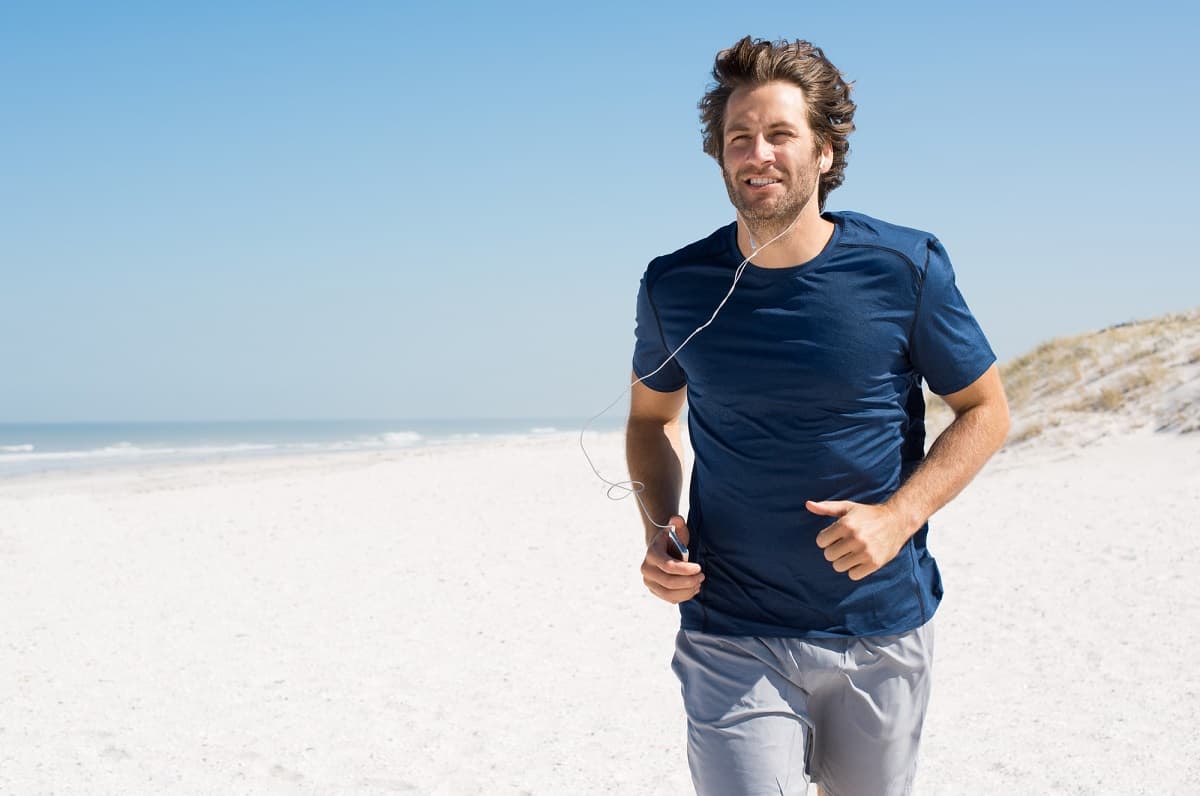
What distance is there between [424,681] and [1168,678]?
4.21 metres

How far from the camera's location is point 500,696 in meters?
6.03

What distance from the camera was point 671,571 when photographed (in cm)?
217

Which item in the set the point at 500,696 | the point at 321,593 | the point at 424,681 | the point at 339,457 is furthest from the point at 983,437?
the point at 339,457

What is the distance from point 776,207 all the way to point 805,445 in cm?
48

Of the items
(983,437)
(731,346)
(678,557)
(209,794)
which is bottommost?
(209,794)

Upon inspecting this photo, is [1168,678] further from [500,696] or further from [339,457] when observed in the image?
[339,457]

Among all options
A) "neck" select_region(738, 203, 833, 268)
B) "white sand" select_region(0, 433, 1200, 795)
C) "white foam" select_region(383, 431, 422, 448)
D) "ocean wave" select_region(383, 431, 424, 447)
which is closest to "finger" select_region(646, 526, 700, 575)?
"neck" select_region(738, 203, 833, 268)

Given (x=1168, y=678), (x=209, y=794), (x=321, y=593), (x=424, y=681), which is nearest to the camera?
(x=209, y=794)

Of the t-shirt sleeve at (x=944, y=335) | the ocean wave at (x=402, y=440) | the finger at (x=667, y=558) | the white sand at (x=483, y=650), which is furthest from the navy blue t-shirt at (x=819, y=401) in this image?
the ocean wave at (x=402, y=440)

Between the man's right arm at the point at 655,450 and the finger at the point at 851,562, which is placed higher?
the man's right arm at the point at 655,450

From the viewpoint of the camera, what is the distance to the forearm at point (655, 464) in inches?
99.2

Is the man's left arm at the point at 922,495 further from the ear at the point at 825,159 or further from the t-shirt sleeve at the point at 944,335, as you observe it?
the ear at the point at 825,159

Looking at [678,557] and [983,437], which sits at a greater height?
[983,437]

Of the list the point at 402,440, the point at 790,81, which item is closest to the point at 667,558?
the point at 790,81
